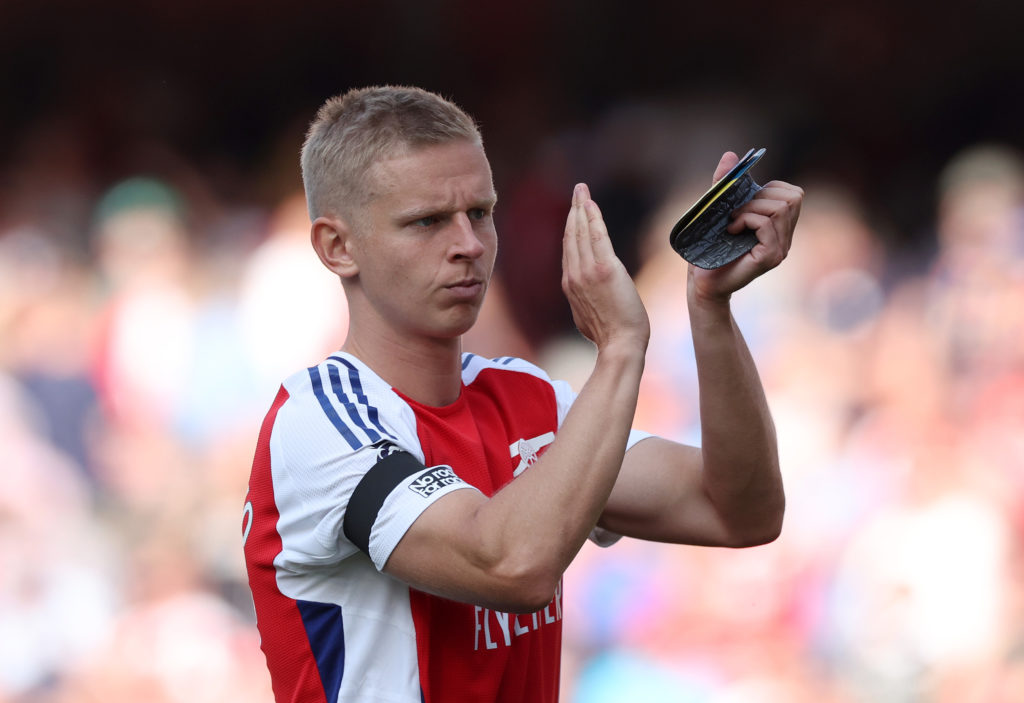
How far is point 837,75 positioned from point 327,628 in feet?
11.8

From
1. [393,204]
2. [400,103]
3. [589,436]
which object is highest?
[400,103]

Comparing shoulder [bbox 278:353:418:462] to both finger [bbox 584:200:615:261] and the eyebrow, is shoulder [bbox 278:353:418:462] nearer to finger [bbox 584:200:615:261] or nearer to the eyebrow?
the eyebrow

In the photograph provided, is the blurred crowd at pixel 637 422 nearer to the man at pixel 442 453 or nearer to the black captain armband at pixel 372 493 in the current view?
the man at pixel 442 453

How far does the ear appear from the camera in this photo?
1859 mm

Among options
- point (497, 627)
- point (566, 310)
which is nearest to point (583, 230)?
point (497, 627)

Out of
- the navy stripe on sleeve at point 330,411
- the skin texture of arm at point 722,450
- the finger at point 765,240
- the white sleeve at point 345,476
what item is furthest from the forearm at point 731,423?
the navy stripe on sleeve at point 330,411

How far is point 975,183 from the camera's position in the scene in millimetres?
4574

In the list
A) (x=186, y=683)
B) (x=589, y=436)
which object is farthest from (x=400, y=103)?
(x=186, y=683)

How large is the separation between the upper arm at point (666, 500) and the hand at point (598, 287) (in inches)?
18.2

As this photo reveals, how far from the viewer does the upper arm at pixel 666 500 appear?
2.04 metres

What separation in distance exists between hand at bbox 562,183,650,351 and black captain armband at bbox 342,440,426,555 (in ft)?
1.09

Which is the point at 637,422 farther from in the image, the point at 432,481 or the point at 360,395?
the point at 432,481

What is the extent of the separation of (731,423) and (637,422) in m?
2.55

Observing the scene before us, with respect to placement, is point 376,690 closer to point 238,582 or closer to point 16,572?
point 238,582
